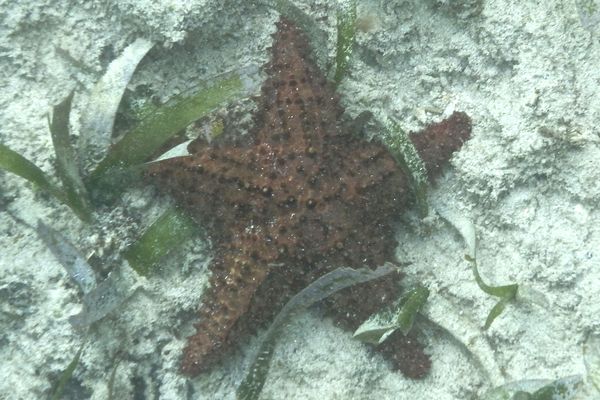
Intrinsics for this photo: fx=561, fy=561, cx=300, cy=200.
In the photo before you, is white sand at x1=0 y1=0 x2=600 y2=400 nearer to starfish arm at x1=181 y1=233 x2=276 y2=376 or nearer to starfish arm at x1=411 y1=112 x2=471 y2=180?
starfish arm at x1=411 y1=112 x2=471 y2=180

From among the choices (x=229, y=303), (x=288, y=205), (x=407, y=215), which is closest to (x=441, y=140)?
(x=407, y=215)

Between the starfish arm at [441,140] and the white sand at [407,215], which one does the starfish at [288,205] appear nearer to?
the starfish arm at [441,140]

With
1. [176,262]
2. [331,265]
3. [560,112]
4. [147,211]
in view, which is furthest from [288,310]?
[560,112]

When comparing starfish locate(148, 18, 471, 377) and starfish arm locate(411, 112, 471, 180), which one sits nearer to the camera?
starfish locate(148, 18, 471, 377)

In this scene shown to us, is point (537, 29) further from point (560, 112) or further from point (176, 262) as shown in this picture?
point (176, 262)

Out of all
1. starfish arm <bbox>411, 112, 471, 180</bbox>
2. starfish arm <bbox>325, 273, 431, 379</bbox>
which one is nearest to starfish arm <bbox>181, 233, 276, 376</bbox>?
starfish arm <bbox>325, 273, 431, 379</bbox>

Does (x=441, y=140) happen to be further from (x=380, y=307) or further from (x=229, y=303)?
(x=229, y=303)
